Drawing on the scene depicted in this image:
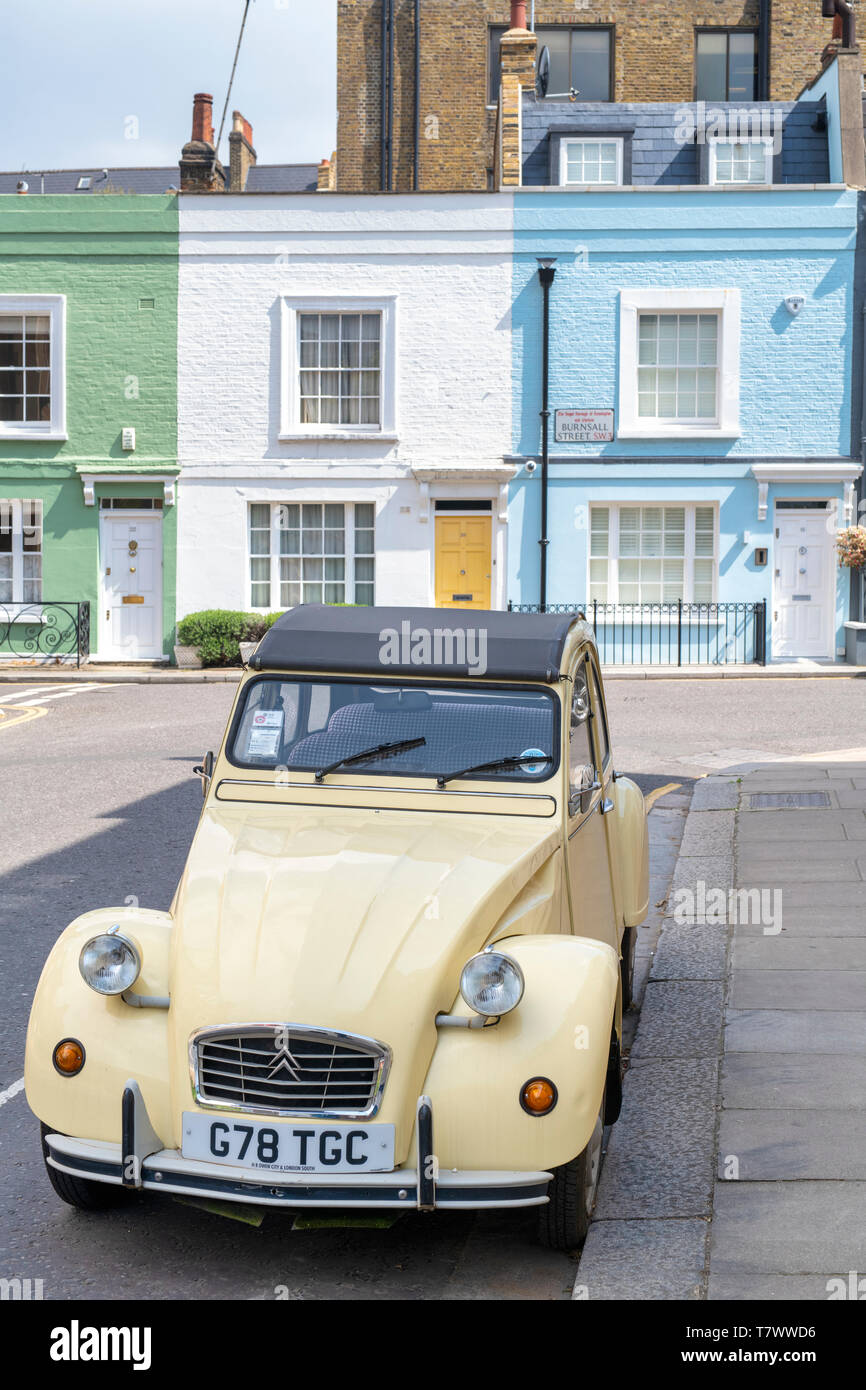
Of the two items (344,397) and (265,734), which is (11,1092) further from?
(344,397)

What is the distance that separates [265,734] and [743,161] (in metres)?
23.3

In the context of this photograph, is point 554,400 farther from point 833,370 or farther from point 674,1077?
point 674,1077

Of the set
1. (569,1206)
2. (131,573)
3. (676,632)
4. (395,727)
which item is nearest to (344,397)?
(131,573)

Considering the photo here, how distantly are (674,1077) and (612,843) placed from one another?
967 millimetres

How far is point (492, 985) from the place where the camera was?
3.95 meters

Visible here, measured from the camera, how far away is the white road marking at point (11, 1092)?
529cm

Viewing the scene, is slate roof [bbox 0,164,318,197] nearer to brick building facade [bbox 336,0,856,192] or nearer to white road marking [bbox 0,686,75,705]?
brick building facade [bbox 336,0,856,192]

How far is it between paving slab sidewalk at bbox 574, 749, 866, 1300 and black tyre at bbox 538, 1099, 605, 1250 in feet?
0.25

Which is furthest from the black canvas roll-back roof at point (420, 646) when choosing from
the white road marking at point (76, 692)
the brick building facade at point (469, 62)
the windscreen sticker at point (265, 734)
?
the brick building facade at point (469, 62)

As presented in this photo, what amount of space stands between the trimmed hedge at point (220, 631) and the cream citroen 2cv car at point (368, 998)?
743 inches

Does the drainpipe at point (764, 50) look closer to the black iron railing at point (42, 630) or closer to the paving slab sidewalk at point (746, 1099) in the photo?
the black iron railing at point (42, 630)

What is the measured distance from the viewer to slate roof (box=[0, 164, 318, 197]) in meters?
41.1
